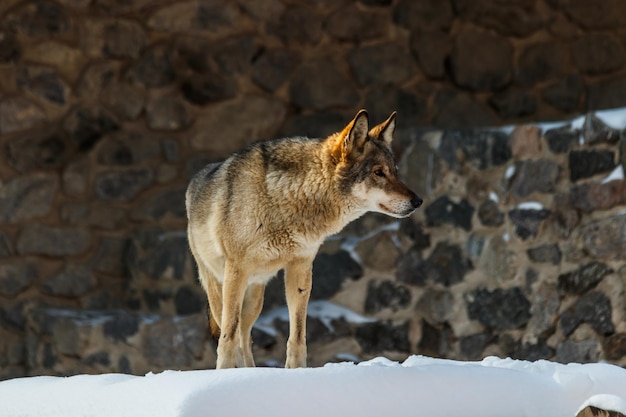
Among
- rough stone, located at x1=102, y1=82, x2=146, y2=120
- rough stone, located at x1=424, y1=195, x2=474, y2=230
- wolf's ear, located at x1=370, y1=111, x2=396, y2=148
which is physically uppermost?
wolf's ear, located at x1=370, y1=111, x2=396, y2=148

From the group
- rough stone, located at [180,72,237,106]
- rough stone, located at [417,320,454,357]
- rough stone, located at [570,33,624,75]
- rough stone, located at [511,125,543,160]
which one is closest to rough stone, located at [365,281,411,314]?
rough stone, located at [417,320,454,357]

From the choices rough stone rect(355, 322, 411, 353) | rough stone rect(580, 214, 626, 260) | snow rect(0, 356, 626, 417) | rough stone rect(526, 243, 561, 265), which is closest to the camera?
snow rect(0, 356, 626, 417)

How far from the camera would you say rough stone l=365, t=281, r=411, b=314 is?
7086 millimetres

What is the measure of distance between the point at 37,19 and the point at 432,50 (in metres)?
2.97

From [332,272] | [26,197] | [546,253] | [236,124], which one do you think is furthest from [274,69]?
[546,253]

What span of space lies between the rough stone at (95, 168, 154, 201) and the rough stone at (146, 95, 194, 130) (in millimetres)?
366

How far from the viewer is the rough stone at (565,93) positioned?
26.3ft

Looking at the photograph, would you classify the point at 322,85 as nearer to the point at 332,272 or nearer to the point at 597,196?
the point at 332,272

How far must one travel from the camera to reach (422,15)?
314 inches

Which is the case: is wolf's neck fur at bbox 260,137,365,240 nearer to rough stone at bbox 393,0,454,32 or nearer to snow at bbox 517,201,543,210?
snow at bbox 517,201,543,210

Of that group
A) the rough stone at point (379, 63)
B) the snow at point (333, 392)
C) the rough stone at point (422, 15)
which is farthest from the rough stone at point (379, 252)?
the snow at point (333, 392)

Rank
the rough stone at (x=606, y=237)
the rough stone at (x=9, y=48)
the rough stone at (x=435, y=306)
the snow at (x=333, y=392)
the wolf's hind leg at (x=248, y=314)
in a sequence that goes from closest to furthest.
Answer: the snow at (x=333, y=392)
the wolf's hind leg at (x=248, y=314)
the rough stone at (x=606, y=237)
the rough stone at (x=435, y=306)
the rough stone at (x=9, y=48)

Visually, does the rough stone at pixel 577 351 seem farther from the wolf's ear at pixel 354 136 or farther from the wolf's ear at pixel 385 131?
the wolf's ear at pixel 354 136

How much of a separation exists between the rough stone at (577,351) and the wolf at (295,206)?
212 cm
